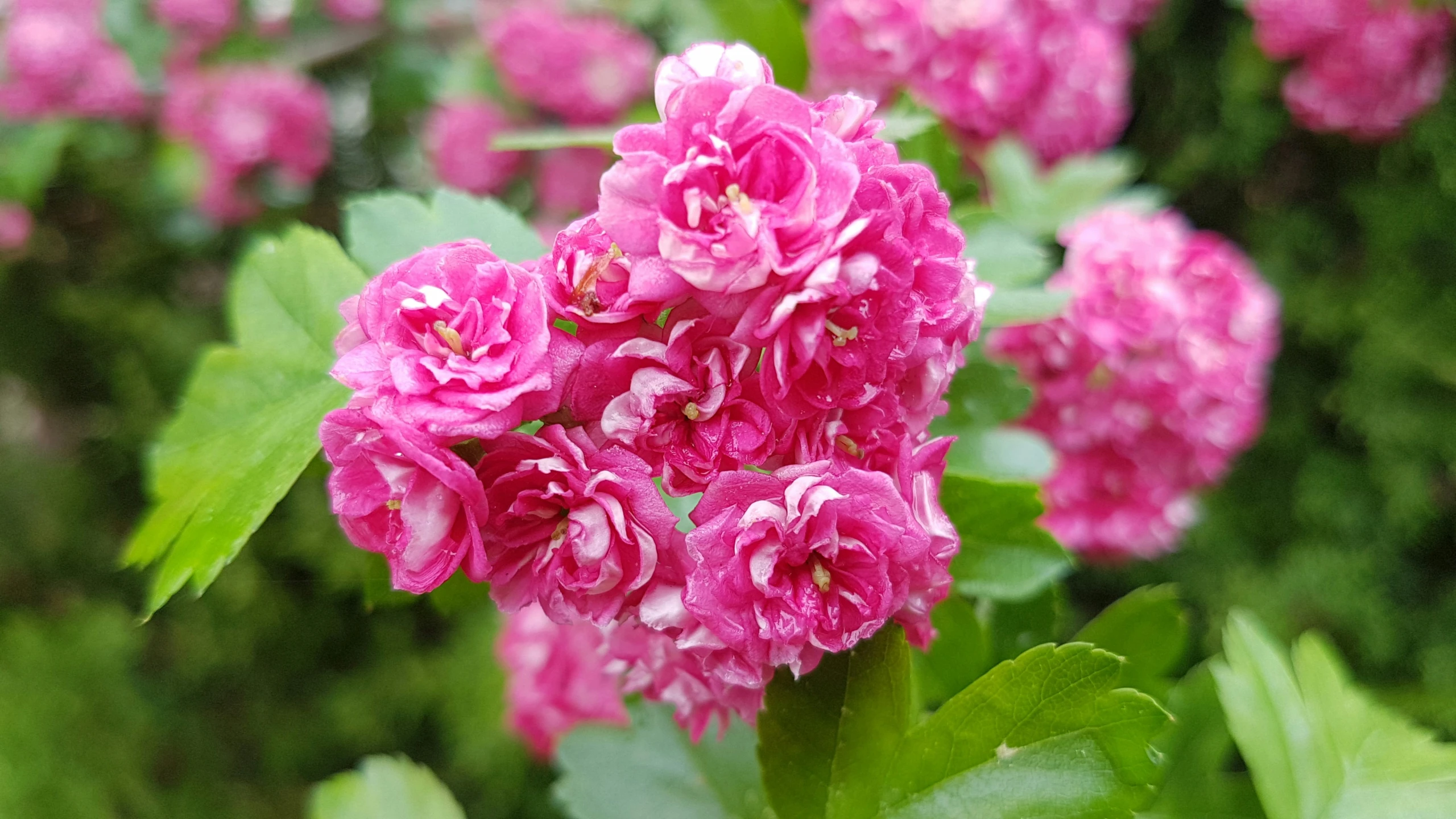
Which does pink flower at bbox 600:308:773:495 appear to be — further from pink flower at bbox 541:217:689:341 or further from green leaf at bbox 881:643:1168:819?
green leaf at bbox 881:643:1168:819

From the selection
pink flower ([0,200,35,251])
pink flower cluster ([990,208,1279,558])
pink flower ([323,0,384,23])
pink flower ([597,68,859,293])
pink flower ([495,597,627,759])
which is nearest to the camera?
pink flower ([597,68,859,293])

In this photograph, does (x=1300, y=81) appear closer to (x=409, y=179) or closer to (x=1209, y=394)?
(x=1209, y=394)

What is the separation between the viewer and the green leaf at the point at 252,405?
1.18 ft

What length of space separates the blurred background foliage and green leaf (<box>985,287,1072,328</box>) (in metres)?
0.35

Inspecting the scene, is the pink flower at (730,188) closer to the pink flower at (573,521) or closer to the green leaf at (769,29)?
the pink flower at (573,521)

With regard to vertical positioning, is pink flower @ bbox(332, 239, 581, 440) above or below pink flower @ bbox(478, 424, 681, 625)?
above

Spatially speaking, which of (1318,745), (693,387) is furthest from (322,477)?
(1318,745)

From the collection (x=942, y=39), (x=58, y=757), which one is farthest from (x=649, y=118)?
(x=58, y=757)

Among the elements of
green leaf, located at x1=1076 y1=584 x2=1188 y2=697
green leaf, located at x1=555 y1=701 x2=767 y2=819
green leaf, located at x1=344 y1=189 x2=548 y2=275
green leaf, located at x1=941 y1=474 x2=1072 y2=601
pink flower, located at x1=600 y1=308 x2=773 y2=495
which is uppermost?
pink flower, located at x1=600 y1=308 x2=773 y2=495

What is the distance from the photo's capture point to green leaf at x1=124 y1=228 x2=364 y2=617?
0.36 metres

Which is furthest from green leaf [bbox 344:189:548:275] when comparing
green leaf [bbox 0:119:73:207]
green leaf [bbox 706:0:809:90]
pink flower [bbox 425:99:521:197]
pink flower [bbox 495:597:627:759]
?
green leaf [bbox 0:119:73:207]

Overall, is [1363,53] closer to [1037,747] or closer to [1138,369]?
[1138,369]

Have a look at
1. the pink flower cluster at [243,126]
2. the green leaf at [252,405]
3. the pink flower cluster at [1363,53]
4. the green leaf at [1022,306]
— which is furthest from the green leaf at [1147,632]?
the pink flower cluster at [243,126]

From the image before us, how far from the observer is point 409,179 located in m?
1.54
